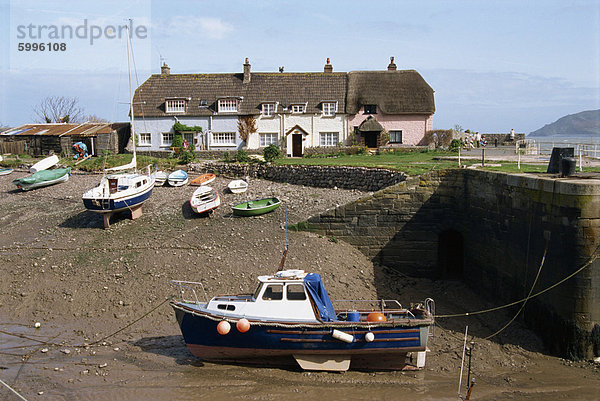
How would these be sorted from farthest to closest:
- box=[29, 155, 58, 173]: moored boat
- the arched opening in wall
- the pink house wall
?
the pink house wall, box=[29, 155, 58, 173]: moored boat, the arched opening in wall

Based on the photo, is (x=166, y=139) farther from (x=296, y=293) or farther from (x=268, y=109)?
(x=296, y=293)

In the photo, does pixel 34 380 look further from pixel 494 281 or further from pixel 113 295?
pixel 494 281

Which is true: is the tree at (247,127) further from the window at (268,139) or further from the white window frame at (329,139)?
the white window frame at (329,139)

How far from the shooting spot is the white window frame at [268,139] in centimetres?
3797

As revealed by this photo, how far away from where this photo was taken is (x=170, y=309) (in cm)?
1550

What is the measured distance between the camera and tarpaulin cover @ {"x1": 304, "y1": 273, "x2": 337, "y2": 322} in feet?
41.9

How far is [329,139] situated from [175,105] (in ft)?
35.0

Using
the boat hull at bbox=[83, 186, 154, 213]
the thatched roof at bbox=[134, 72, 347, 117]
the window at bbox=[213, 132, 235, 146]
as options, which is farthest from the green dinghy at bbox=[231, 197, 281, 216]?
the thatched roof at bbox=[134, 72, 347, 117]

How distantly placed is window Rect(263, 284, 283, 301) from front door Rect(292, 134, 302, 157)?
2551 cm

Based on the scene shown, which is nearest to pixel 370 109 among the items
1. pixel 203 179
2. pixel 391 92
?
pixel 391 92

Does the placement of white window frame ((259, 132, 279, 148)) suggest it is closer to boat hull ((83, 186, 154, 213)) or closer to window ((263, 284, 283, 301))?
boat hull ((83, 186, 154, 213))

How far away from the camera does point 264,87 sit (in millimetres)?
39531

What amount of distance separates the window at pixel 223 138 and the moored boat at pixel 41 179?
39.0 feet

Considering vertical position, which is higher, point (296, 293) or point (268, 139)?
point (268, 139)
